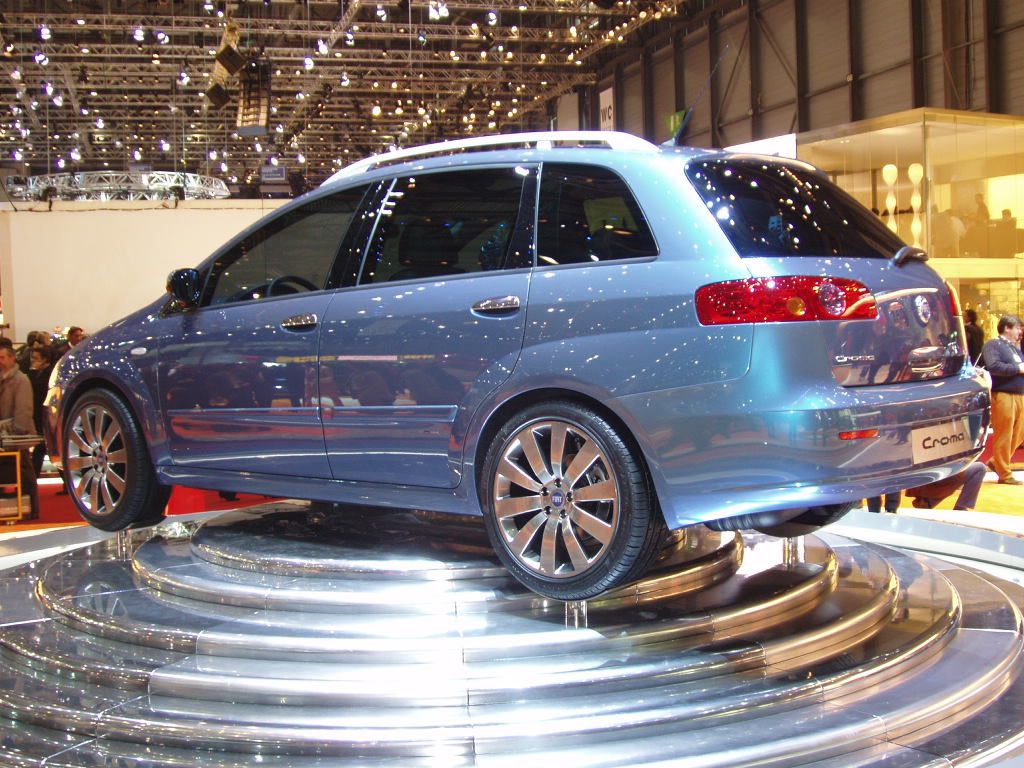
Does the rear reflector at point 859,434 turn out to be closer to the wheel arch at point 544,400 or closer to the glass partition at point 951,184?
the wheel arch at point 544,400

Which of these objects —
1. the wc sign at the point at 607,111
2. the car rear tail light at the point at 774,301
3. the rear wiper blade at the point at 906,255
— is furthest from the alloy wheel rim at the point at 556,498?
→ the wc sign at the point at 607,111

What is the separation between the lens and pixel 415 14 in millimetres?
22188

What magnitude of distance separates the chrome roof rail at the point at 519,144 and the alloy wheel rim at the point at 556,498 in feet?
3.05

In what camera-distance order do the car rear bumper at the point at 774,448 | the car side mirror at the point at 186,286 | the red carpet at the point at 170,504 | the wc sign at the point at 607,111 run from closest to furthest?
the car rear bumper at the point at 774,448 < the car side mirror at the point at 186,286 < the red carpet at the point at 170,504 < the wc sign at the point at 607,111

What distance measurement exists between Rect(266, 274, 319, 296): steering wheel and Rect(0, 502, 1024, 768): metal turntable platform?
956 mm

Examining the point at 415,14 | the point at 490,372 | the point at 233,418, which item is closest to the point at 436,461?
the point at 490,372

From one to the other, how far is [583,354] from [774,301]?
1.82 ft

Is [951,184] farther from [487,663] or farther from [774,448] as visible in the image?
[487,663]

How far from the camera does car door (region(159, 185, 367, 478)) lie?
12.3 ft

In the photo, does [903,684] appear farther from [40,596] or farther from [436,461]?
[40,596]

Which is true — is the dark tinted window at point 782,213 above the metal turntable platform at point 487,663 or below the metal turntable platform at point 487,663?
above

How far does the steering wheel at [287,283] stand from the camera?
3910 millimetres

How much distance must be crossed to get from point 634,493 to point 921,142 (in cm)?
1048

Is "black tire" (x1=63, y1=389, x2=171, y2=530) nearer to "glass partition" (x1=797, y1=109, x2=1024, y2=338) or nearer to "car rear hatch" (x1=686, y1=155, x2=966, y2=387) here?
→ "car rear hatch" (x1=686, y1=155, x2=966, y2=387)
